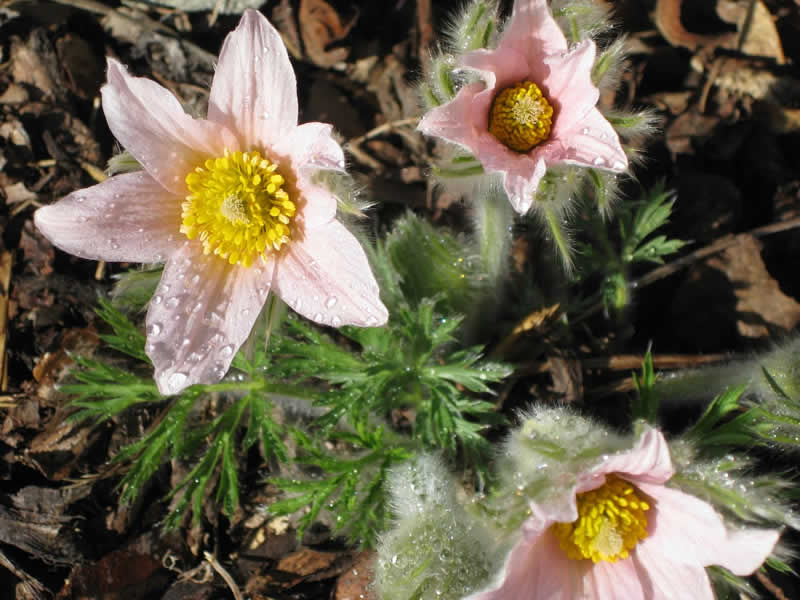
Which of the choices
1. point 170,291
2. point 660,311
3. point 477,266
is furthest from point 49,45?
point 660,311

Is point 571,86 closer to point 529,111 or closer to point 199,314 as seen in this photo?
point 529,111

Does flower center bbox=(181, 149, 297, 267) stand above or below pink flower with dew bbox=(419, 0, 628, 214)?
below

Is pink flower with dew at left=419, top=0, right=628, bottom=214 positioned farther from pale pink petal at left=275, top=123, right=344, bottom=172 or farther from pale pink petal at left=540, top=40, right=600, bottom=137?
pale pink petal at left=275, top=123, right=344, bottom=172

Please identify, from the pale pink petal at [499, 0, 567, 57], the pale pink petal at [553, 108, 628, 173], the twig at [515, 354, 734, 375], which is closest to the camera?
the pale pink petal at [553, 108, 628, 173]

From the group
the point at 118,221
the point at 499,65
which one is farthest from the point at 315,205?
the point at 499,65

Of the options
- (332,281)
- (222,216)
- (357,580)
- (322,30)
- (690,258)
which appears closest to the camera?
(332,281)

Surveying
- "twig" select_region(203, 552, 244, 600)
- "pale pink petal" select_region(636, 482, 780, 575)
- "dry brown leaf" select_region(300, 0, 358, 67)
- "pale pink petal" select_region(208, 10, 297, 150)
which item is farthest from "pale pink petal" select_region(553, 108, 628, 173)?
"twig" select_region(203, 552, 244, 600)

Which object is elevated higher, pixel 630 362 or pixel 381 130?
pixel 381 130
